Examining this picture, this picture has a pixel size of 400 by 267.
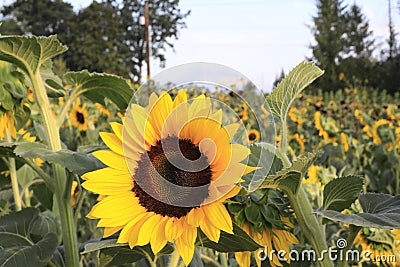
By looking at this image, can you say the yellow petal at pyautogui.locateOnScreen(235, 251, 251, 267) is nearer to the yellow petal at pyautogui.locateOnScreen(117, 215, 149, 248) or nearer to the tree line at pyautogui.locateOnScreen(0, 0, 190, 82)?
the yellow petal at pyautogui.locateOnScreen(117, 215, 149, 248)

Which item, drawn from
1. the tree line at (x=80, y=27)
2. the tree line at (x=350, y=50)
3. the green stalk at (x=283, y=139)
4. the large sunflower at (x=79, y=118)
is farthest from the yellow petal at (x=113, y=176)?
the tree line at (x=80, y=27)

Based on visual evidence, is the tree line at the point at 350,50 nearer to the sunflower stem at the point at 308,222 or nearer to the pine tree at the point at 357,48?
the pine tree at the point at 357,48

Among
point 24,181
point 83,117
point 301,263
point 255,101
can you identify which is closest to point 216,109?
point 255,101

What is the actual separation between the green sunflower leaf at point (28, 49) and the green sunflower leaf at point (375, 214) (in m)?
0.28

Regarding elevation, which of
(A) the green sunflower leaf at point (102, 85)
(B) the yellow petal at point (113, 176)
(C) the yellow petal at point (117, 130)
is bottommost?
(B) the yellow petal at point (113, 176)

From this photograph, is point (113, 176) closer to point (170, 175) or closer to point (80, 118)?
point (170, 175)

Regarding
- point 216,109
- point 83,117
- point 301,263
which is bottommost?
point 301,263

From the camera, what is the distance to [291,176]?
0.38 meters

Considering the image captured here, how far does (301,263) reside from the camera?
529mm

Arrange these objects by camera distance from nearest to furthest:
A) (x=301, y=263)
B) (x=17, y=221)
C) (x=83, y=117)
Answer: (x=301, y=263) < (x=17, y=221) < (x=83, y=117)

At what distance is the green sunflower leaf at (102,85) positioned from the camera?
0.61 meters

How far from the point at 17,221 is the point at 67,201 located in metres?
0.10

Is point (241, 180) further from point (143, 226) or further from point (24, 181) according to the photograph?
point (24, 181)

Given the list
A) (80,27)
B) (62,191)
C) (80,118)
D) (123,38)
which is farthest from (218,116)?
(80,27)
